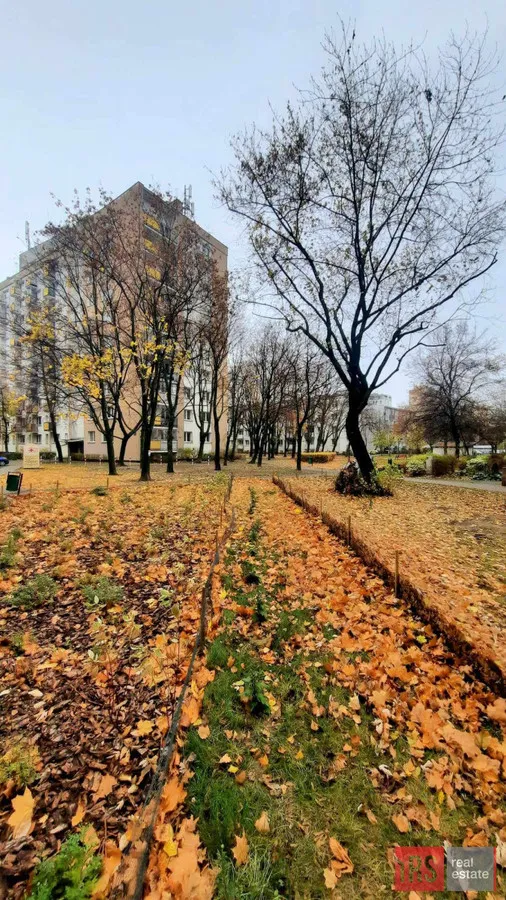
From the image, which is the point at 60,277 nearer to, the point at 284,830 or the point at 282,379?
the point at 282,379

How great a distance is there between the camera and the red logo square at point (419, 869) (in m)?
1.63

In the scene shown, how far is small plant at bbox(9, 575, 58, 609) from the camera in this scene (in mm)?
4039

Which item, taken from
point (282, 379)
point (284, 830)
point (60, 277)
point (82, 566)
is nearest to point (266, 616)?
point (284, 830)

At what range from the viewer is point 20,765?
83.9 inches

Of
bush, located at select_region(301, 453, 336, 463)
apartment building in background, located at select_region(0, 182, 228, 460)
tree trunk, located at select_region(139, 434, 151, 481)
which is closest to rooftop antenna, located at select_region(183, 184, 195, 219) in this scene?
apartment building in background, located at select_region(0, 182, 228, 460)

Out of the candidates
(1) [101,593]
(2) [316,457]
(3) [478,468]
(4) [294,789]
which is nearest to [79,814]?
(4) [294,789]

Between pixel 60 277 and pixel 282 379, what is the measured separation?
17.2m

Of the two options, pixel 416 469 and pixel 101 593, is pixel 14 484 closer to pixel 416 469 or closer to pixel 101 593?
pixel 101 593

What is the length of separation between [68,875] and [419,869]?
1.61 meters

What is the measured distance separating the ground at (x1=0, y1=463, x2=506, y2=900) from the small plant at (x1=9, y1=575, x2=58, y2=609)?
21 mm

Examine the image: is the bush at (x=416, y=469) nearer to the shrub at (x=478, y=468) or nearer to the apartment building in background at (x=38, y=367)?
the shrub at (x=478, y=468)

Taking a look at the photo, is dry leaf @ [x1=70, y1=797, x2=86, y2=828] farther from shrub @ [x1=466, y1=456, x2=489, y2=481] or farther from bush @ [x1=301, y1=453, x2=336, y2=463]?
bush @ [x1=301, y1=453, x2=336, y2=463]

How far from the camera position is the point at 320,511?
8.34m

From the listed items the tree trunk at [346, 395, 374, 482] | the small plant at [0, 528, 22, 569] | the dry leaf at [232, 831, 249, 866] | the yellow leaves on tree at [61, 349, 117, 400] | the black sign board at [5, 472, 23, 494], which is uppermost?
the yellow leaves on tree at [61, 349, 117, 400]
